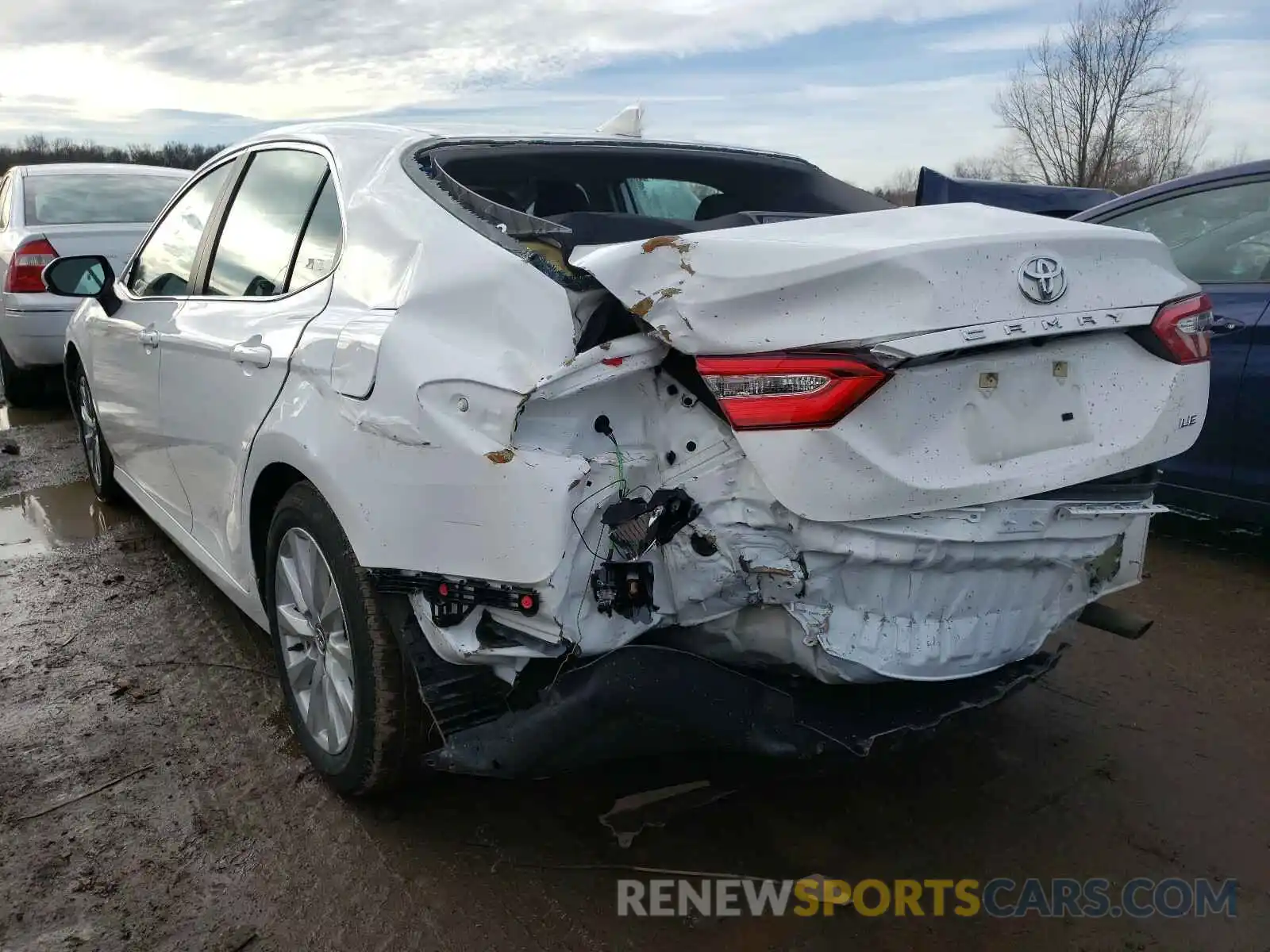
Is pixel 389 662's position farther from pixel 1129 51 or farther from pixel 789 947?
pixel 1129 51

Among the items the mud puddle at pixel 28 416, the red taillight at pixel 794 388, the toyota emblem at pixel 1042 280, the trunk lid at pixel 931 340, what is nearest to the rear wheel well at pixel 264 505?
the trunk lid at pixel 931 340

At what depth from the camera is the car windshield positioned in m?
7.42

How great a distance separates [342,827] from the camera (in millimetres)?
2637

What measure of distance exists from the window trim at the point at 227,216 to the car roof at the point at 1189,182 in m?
3.28

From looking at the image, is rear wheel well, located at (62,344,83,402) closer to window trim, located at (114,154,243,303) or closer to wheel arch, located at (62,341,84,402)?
wheel arch, located at (62,341,84,402)

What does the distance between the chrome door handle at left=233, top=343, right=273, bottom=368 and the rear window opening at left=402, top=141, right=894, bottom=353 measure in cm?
63

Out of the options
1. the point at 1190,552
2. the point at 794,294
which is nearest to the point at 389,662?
the point at 794,294

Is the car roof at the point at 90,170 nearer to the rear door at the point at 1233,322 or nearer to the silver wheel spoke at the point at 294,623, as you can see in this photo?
the silver wheel spoke at the point at 294,623

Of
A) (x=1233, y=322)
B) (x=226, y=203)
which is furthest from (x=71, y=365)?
(x=1233, y=322)

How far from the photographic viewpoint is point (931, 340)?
1.94 metres

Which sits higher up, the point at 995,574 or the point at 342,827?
the point at 995,574

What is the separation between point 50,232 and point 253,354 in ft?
17.7

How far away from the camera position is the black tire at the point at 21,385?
7922mm

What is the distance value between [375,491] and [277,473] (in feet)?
2.10
